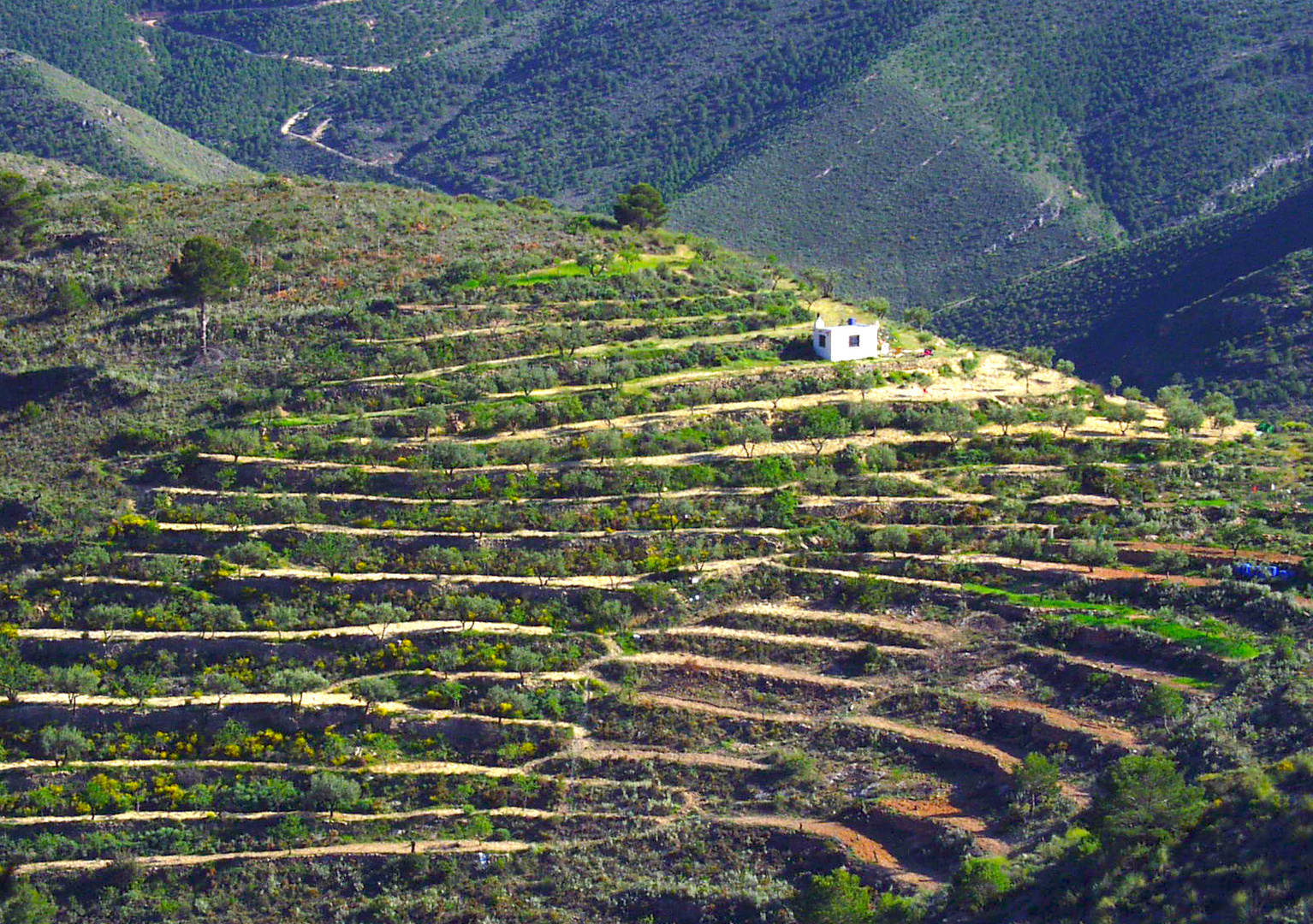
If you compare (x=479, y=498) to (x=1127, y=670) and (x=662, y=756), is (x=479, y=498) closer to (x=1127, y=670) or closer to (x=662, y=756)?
(x=662, y=756)

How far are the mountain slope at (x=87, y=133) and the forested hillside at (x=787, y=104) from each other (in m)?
14.1

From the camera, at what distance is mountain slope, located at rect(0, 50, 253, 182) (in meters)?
83.2

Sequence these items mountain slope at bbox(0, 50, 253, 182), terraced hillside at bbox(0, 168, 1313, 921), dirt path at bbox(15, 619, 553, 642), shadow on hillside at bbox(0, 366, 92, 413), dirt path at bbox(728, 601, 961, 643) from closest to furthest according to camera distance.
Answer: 1. terraced hillside at bbox(0, 168, 1313, 921)
2. dirt path at bbox(728, 601, 961, 643)
3. dirt path at bbox(15, 619, 553, 642)
4. shadow on hillside at bbox(0, 366, 92, 413)
5. mountain slope at bbox(0, 50, 253, 182)

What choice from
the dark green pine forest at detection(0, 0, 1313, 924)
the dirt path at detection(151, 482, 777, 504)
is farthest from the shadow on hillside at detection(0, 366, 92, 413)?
the dirt path at detection(151, 482, 777, 504)

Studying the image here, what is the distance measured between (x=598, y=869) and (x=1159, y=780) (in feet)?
36.1

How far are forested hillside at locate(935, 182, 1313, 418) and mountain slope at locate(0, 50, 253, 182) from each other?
1758 inches

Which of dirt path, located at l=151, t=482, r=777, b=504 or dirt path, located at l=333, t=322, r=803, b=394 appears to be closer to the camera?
dirt path, located at l=151, t=482, r=777, b=504

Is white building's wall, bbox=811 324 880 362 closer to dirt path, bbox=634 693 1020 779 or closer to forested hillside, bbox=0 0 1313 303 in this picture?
dirt path, bbox=634 693 1020 779

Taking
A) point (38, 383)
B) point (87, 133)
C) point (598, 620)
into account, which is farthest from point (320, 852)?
point (87, 133)

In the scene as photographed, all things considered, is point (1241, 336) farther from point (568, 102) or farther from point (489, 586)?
point (568, 102)

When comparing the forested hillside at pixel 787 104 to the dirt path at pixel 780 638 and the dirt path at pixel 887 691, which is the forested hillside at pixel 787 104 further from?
the dirt path at pixel 887 691

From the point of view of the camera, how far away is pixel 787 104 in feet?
315

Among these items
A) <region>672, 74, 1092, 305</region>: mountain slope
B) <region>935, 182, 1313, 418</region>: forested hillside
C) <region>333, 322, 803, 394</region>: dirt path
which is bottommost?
<region>333, 322, 803, 394</region>: dirt path

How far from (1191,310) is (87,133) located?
63359mm
